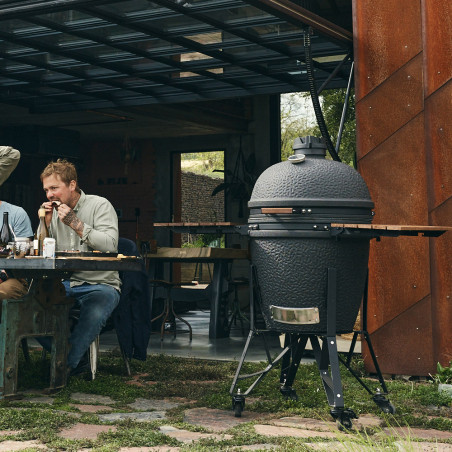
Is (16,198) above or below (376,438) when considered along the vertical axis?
above

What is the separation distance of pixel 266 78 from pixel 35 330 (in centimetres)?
431

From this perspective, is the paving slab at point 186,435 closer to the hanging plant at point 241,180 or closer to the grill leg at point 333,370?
the grill leg at point 333,370

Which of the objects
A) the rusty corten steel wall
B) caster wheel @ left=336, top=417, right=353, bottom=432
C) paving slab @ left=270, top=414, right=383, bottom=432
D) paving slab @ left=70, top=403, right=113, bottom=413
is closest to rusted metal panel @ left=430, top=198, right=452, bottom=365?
the rusty corten steel wall

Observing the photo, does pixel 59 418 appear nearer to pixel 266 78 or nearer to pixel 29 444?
pixel 29 444

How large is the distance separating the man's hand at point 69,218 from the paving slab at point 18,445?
1476 mm

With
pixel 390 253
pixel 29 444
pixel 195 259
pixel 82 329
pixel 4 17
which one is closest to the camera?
pixel 29 444

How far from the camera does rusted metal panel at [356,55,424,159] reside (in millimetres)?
4855

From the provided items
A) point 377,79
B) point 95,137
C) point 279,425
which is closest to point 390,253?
point 377,79

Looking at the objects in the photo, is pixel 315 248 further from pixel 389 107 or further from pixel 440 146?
pixel 389 107

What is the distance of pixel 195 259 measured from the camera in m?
7.49

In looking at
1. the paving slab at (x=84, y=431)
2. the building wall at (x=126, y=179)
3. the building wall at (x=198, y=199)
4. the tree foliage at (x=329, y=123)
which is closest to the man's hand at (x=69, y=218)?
the paving slab at (x=84, y=431)

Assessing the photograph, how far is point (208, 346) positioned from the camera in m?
6.79

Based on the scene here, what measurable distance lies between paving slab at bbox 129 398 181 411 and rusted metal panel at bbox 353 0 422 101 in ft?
7.59

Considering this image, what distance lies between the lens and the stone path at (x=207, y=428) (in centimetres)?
305
